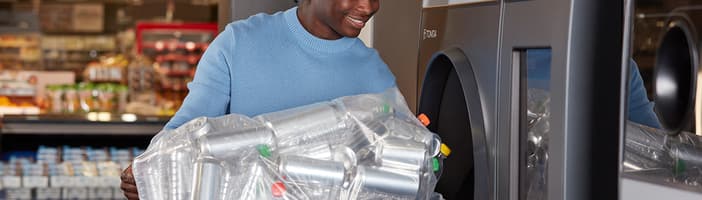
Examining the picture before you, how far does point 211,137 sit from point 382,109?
0.34 m

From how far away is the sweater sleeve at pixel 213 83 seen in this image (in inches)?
91.2

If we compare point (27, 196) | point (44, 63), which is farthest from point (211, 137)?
point (44, 63)

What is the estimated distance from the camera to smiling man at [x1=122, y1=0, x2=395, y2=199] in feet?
7.66

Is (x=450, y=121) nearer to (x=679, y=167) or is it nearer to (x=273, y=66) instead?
(x=273, y=66)

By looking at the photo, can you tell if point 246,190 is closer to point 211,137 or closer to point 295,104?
point 211,137

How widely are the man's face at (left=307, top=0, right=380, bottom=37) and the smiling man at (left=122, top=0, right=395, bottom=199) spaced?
3 centimetres

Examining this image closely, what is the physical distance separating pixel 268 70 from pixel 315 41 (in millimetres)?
135

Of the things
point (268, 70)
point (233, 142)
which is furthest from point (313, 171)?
point (268, 70)

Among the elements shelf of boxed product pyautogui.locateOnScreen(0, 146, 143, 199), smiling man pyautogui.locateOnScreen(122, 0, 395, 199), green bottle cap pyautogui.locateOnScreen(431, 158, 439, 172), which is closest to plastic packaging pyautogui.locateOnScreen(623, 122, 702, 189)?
green bottle cap pyautogui.locateOnScreen(431, 158, 439, 172)

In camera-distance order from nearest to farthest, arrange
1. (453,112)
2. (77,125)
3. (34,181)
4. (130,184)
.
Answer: (130,184) → (453,112) → (34,181) → (77,125)

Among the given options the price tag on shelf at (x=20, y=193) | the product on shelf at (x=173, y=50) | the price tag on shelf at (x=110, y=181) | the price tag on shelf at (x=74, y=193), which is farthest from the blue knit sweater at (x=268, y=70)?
the product on shelf at (x=173, y=50)

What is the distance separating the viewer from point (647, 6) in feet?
A: 5.16

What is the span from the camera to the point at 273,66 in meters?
2.35

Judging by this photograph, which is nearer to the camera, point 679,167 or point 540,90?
point 679,167
